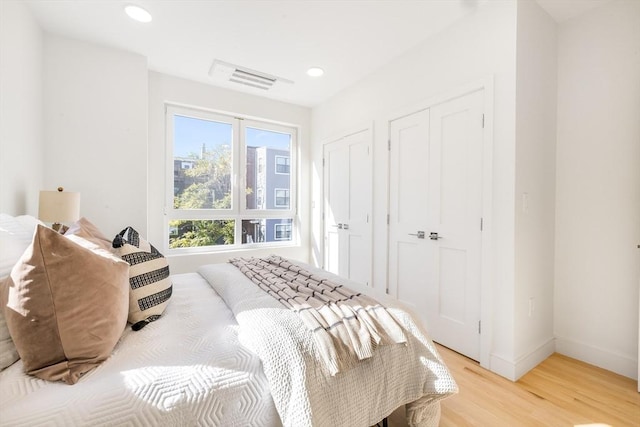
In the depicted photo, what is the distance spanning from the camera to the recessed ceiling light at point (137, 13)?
210 centimetres

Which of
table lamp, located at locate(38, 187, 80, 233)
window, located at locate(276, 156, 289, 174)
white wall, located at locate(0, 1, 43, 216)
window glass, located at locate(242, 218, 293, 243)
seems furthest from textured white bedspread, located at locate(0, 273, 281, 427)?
window, located at locate(276, 156, 289, 174)

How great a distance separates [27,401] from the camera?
76 cm

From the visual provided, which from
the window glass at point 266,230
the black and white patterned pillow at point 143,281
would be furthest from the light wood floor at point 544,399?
the window glass at point 266,230

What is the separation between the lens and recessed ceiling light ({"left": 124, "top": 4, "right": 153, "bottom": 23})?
2.10 m

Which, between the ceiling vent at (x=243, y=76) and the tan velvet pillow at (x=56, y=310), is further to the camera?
the ceiling vent at (x=243, y=76)

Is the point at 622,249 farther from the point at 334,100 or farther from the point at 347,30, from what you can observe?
the point at 334,100

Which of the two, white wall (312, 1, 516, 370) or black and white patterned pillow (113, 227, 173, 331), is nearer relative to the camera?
black and white patterned pillow (113, 227, 173, 331)

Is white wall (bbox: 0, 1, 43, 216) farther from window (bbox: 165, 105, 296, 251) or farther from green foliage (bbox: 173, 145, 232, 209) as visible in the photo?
green foliage (bbox: 173, 145, 232, 209)

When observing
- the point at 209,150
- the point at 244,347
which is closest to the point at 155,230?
the point at 209,150

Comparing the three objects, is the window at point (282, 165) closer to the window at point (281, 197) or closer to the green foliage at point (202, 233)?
the window at point (281, 197)

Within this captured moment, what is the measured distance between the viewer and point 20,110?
1982 mm

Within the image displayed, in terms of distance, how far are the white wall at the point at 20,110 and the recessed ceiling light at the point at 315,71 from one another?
7.40 ft

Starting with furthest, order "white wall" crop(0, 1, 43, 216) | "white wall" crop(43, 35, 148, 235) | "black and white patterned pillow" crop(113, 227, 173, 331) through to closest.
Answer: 1. "white wall" crop(43, 35, 148, 235)
2. "white wall" crop(0, 1, 43, 216)
3. "black and white patterned pillow" crop(113, 227, 173, 331)

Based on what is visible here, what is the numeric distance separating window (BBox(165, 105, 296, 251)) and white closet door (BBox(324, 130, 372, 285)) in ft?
2.15
